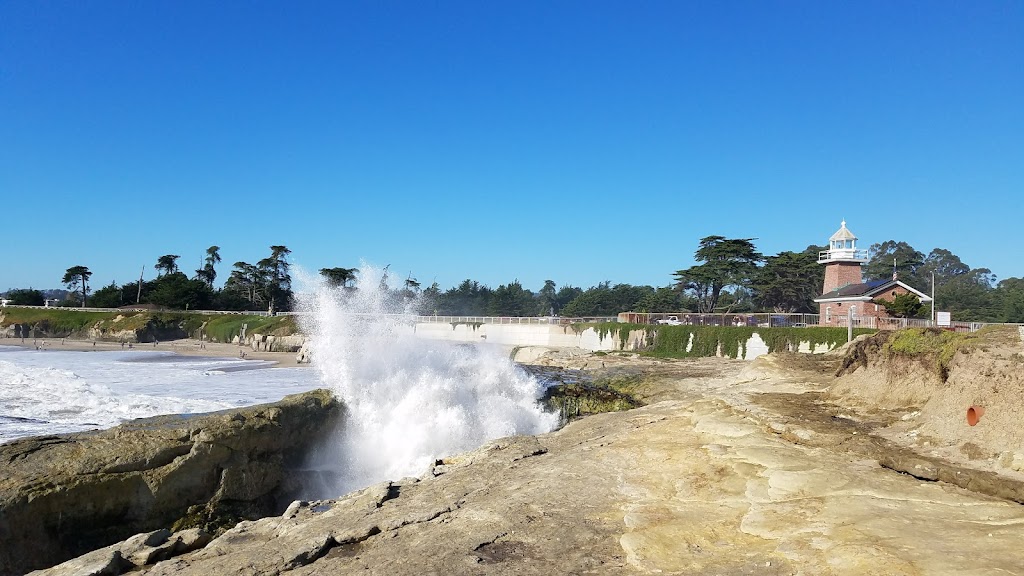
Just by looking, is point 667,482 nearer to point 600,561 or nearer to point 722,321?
point 600,561

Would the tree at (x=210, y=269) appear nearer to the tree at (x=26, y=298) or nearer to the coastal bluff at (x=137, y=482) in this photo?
the tree at (x=26, y=298)

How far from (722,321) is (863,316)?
7.80m

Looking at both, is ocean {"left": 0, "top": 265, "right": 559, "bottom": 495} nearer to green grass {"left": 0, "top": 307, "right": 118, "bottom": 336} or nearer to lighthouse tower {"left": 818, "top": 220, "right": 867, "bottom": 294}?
lighthouse tower {"left": 818, "top": 220, "right": 867, "bottom": 294}

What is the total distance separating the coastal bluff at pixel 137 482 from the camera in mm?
7562

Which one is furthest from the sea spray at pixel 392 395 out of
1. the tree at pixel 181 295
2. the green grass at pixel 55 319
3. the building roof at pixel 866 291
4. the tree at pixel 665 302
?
the tree at pixel 181 295

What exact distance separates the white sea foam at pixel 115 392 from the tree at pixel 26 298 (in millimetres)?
65120

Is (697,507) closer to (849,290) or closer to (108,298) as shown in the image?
(849,290)

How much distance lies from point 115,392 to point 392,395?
11.3 meters

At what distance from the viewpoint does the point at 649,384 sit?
23.3 meters

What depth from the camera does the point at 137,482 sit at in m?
8.69

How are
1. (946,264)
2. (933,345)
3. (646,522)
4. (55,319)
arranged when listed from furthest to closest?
1. (946,264)
2. (55,319)
3. (933,345)
4. (646,522)

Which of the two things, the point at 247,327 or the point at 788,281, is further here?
the point at 247,327

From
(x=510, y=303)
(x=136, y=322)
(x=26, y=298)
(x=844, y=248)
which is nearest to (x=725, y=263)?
(x=844, y=248)

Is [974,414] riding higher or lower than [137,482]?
higher
